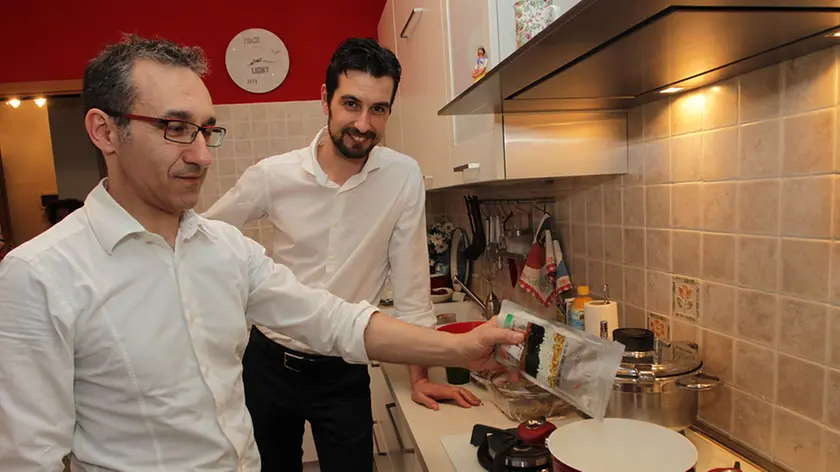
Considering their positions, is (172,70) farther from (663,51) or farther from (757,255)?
(757,255)

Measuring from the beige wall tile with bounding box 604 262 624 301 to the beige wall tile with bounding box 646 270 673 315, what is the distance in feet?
0.36

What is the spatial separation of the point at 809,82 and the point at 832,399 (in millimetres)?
508

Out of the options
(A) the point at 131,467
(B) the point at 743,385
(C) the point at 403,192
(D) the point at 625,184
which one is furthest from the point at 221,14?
(B) the point at 743,385

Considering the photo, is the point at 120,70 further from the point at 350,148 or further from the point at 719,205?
the point at 719,205

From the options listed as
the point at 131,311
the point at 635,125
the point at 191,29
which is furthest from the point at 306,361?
the point at 191,29

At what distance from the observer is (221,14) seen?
3188 millimetres

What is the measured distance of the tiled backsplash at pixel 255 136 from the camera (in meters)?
3.21

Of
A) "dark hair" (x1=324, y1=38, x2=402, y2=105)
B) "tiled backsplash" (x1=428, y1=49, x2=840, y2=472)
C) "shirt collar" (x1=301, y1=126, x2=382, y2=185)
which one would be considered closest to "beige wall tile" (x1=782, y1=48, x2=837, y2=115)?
"tiled backsplash" (x1=428, y1=49, x2=840, y2=472)

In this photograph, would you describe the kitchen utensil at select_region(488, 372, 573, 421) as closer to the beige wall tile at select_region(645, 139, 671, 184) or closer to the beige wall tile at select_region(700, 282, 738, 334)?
the beige wall tile at select_region(700, 282, 738, 334)

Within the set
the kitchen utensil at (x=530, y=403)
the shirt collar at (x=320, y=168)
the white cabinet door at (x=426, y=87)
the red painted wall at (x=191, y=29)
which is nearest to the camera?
the kitchen utensil at (x=530, y=403)

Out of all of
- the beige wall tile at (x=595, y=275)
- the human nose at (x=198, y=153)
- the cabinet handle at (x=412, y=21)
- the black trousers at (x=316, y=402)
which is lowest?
the black trousers at (x=316, y=402)

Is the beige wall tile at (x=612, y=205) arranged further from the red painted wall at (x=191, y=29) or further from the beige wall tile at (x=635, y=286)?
the red painted wall at (x=191, y=29)

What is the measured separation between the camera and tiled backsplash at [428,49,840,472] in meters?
0.94

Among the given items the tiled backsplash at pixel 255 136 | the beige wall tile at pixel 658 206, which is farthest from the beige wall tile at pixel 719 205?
the tiled backsplash at pixel 255 136
